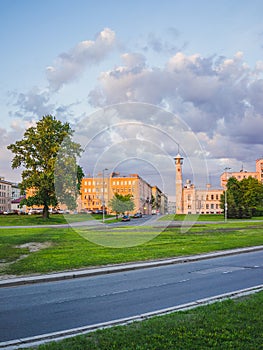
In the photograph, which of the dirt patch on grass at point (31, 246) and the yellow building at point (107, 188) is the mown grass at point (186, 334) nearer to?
the dirt patch on grass at point (31, 246)

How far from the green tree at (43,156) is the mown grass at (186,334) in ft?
153

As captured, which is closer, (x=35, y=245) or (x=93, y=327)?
(x=93, y=327)

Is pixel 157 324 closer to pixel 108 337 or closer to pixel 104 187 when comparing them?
pixel 108 337

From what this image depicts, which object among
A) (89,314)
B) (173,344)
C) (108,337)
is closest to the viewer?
(173,344)

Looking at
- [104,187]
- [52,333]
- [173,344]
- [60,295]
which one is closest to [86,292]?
[60,295]

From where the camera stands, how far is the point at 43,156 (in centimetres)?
6038

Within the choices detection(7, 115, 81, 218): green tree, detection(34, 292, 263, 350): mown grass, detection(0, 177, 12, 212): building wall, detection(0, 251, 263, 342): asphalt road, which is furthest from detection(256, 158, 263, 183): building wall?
detection(34, 292, 263, 350): mown grass

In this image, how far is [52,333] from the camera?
771cm

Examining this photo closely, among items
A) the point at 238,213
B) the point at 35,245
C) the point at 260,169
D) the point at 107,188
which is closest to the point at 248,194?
the point at 238,213

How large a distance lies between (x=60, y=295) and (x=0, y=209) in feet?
488

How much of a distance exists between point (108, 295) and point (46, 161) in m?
50.0

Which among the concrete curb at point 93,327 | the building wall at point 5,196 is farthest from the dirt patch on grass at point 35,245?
the building wall at point 5,196

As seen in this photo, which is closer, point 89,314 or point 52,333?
point 52,333

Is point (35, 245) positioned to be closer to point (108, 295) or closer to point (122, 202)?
point (108, 295)
